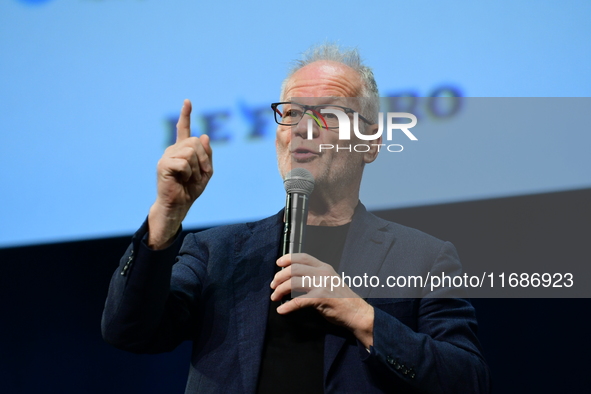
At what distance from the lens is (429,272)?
55.9 inches

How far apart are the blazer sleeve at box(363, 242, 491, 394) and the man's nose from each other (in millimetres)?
445

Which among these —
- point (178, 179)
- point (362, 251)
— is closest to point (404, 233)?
point (362, 251)

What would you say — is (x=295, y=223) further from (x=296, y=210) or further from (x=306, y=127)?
(x=306, y=127)

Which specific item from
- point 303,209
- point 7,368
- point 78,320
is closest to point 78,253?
point 78,320

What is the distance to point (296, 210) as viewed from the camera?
49.7 inches

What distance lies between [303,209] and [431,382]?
492mm

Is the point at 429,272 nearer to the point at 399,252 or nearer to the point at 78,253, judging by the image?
the point at 399,252

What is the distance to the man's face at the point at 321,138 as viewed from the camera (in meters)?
1.38

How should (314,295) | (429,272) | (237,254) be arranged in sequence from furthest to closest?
(237,254)
(429,272)
(314,295)

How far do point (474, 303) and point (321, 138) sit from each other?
1336 millimetres

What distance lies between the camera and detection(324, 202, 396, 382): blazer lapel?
1.35 metres

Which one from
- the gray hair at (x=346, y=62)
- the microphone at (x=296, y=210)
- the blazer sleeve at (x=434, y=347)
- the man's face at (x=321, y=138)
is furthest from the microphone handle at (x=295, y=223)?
the gray hair at (x=346, y=62)

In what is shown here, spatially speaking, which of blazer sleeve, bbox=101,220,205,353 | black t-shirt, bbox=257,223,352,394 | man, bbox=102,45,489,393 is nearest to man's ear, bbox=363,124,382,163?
man, bbox=102,45,489,393

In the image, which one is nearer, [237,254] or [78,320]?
[237,254]
